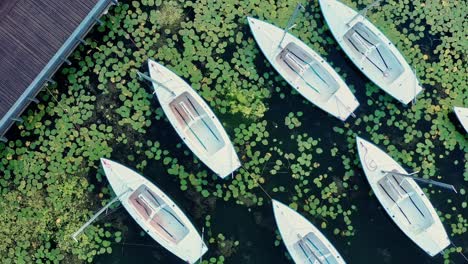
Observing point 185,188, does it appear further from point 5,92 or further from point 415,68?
point 415,68

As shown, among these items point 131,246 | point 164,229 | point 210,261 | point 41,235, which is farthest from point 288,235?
point 41,235

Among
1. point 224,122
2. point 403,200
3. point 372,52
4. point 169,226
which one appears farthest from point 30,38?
point 403,200

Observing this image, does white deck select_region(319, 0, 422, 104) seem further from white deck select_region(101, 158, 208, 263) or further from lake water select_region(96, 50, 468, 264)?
white deck select_region(101, 158, 208, 263)

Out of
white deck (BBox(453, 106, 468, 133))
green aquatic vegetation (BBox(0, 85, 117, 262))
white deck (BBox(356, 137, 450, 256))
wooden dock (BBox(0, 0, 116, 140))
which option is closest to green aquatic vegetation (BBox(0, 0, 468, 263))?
green aquatic vegetation (BBox(0, 85, 117, 262))

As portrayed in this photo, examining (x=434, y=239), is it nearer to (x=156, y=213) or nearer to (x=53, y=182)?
(x=156, y=213)

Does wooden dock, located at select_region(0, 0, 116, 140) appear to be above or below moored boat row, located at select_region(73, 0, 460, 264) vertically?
above
